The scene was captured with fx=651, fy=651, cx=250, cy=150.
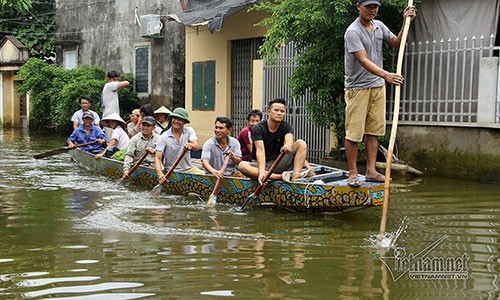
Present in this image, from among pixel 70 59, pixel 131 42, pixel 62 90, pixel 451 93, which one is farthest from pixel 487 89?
pixel 70 59

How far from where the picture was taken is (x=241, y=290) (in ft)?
14.5

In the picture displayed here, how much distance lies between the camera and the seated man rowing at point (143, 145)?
10078 millimetres

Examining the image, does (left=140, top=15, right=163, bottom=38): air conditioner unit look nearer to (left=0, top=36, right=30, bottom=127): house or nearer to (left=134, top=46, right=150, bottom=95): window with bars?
(left=134, top=46, right=150, bottom=95): window with bars

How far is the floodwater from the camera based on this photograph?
446 centimetres

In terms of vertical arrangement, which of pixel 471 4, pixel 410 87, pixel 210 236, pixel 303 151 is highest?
pixel 471 4

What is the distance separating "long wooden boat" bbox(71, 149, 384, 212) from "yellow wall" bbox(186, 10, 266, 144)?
6476 mm

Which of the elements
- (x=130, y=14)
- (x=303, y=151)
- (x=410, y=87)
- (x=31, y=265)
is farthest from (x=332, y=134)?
(x=130, y=14)

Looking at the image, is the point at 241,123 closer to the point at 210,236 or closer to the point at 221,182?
the point at 221,182

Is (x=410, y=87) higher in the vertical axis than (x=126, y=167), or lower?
higher

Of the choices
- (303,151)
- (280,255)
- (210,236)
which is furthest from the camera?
(303,151)

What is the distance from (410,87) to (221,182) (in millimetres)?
4317

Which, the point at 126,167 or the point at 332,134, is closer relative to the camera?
the point at 126,167

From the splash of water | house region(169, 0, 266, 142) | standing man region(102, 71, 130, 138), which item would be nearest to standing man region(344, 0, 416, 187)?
the splash of water

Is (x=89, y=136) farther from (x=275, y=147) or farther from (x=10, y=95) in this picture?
(x=10, y=95)
